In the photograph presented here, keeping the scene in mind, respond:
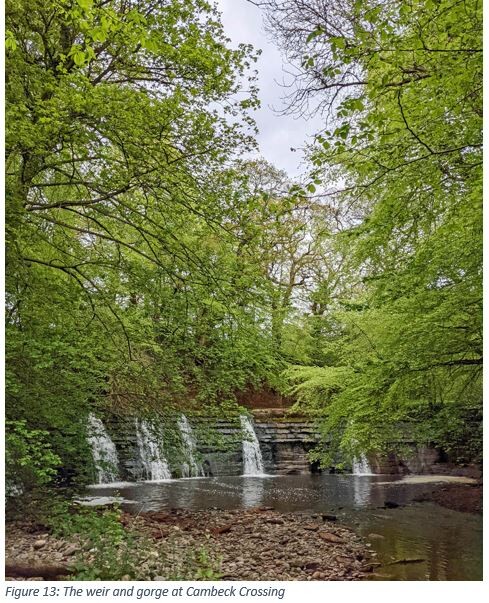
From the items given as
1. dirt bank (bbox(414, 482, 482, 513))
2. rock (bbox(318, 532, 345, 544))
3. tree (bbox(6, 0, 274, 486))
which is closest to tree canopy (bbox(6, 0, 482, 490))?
tree (bbox(6, 0, 274, 486))

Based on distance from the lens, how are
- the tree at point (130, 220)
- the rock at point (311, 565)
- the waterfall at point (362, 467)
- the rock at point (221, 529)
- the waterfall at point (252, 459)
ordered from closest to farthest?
the tree at point (130, 220) → the rock at point (311, 565) → the rock at point (221, 529) → the waterfall at point (252, 459) → the waterfall at point (362, 467)

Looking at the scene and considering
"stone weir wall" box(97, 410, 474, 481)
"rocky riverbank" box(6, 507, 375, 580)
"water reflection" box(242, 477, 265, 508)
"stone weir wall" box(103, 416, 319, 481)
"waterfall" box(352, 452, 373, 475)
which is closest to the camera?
"rocky riverbank" box(6, 507, 375, 580)

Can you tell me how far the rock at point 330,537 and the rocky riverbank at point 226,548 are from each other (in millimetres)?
12

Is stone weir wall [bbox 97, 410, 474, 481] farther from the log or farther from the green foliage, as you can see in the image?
the log

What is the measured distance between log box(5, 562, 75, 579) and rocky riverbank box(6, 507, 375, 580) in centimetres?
2

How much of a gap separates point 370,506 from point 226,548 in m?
3.73

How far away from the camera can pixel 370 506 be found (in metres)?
8.14

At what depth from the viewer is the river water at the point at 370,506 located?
5187mm

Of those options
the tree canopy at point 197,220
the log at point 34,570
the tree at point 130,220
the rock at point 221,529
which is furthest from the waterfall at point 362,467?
the log at point 34,570

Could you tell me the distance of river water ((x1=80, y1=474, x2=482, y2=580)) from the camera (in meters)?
5.19

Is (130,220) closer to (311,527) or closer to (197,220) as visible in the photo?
(197,220)

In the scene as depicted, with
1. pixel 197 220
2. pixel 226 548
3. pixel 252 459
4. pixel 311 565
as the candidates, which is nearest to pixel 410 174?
pixel 197 220

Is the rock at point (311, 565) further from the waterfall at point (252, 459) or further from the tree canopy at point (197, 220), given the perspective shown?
the waterfall at point (252, 459)
